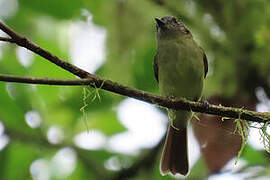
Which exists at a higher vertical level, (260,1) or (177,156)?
(260,1)

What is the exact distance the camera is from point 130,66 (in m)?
3.72

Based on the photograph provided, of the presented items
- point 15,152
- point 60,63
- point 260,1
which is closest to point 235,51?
point 260,1

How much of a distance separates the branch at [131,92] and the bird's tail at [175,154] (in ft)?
4.11

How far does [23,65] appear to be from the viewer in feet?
11.3

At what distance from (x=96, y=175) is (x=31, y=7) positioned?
4.54 ft

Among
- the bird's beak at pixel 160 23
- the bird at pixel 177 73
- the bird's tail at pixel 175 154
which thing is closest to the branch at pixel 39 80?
the bird at pixel 177 73

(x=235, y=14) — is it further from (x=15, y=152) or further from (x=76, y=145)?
(x=15, y=152)

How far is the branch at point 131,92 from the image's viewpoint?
1.91 meters

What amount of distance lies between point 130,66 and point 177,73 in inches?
15.8

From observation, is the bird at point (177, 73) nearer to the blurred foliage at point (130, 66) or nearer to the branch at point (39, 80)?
the blurred foliage at point (130, 66)

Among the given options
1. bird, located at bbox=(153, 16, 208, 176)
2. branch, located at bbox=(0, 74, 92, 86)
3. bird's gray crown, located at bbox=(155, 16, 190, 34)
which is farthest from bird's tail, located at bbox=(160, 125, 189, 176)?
branch, located at bbox=(0, 74, 92, 86)

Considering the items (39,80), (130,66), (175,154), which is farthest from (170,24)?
(39,80)

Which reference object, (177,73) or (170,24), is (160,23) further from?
(177,73)

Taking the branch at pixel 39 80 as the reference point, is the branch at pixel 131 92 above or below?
above
